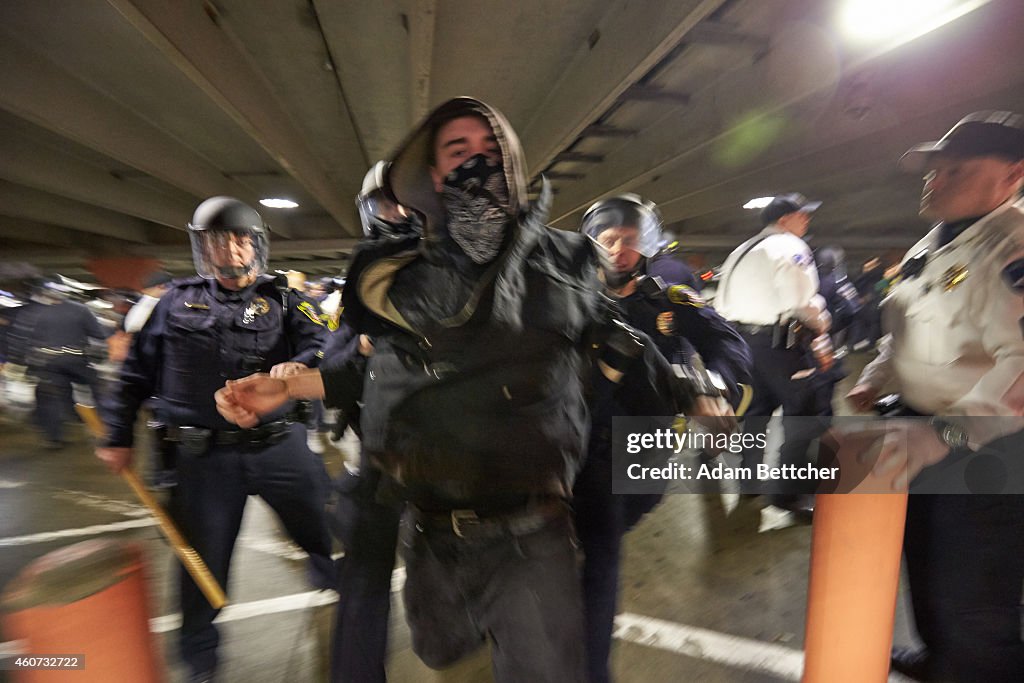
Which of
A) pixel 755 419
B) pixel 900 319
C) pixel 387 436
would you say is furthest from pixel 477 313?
pixel 755 419

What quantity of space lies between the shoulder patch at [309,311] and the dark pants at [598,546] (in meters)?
1.39

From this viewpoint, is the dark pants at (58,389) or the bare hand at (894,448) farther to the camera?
the dark pants at (58,389)

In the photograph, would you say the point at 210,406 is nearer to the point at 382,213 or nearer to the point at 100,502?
the point at 382,213

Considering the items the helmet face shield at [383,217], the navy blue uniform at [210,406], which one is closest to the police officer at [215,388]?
the navy blue uniform at [210,406]

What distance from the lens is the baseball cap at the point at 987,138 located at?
163cm

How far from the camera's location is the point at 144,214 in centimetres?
368

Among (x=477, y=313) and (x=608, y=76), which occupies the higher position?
(x=608, y=76)

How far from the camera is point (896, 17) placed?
2.43 m

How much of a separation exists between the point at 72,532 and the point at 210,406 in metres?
3.16

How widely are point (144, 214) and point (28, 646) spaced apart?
11.4 ft

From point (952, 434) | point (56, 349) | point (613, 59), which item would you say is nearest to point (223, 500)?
point (952, 434)

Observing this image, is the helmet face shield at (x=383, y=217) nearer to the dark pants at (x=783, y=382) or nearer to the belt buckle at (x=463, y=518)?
the belt buckle at (x=463, y=518)

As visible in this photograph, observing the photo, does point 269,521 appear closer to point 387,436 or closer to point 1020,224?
point 387,436

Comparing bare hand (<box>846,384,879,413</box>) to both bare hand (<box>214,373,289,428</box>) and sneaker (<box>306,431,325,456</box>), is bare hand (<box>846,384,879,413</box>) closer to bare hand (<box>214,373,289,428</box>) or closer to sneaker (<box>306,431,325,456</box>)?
bare hand (<box>214,373,289,428</box>)
